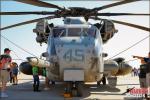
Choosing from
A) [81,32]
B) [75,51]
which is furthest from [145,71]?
[81,32]

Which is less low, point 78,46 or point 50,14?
point 50,14

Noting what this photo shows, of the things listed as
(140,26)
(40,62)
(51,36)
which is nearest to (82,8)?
(51,36)

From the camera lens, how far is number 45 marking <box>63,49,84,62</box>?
11.6m

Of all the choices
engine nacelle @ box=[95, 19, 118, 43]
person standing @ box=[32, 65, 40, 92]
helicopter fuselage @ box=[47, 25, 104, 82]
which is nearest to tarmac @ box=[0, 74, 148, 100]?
person standing @ box=[32, 65, 40, 92]

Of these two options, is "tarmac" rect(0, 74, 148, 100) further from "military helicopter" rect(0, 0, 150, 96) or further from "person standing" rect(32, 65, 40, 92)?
"military helicopter" rect(0, 0, 150, 96)

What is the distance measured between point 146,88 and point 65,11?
14.7 ft

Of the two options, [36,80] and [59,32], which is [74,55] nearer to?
[59,32]

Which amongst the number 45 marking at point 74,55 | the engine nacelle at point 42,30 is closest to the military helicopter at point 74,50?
the number 45 marking at point 74,55

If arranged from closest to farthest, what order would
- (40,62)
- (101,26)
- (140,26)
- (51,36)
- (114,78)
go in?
(40,62) < (140,26) < (51,36) < (101,26) < (114,78)

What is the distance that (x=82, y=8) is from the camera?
1357 cm

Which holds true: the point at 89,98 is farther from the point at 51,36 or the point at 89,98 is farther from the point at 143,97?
the point at 51,36

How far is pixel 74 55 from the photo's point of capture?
1162 centimetres

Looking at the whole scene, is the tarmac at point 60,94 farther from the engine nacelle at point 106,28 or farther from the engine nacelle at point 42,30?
the engine nacelle at point 106,28

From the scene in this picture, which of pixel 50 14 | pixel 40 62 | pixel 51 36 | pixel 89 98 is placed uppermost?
pixel 50 14
